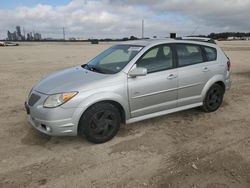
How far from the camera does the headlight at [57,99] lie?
14.0 ft

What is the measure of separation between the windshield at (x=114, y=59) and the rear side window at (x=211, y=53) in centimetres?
164

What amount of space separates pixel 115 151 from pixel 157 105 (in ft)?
4.18

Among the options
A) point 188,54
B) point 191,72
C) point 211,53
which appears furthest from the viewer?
point 211,53

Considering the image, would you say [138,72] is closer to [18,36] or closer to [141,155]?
[141,155]

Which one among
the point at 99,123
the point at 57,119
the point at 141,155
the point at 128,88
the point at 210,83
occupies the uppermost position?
the point at 128,88

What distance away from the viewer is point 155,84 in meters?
5.01

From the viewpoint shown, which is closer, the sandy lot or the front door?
the sandy lot

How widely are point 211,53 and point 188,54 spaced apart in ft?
2.30

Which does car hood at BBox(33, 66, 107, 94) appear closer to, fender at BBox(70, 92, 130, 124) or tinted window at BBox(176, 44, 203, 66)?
fender at BBox(70, 92, 130, 124)

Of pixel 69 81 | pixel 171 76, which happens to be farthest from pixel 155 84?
pixel 69 81

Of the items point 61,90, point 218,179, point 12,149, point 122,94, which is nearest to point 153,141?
point 122,94

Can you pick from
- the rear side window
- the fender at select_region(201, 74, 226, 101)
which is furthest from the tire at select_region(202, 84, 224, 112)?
the rear side window

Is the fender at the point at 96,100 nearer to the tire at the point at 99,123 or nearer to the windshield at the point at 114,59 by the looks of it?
the tire at the point at 99,123

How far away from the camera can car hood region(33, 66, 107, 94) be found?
440cm
